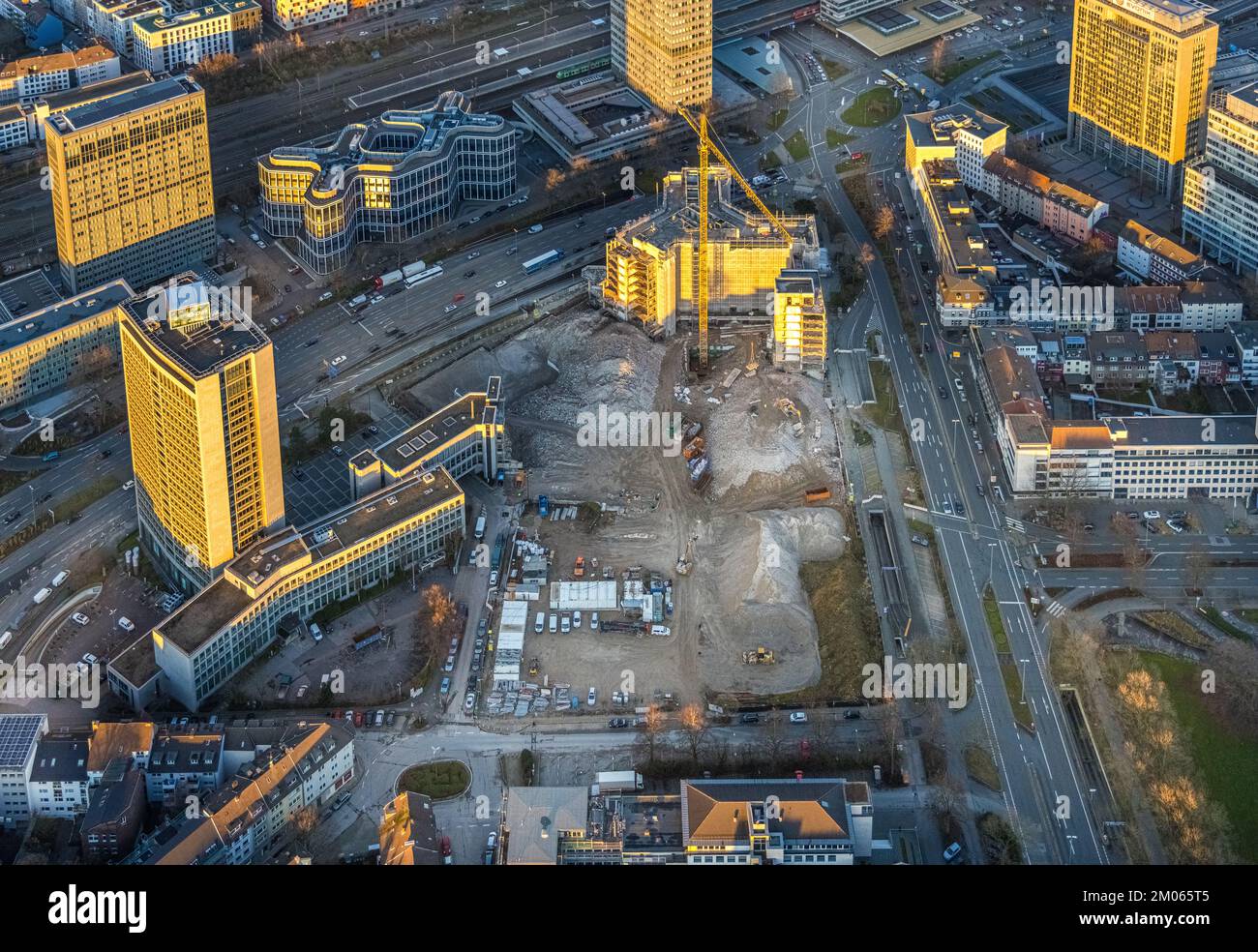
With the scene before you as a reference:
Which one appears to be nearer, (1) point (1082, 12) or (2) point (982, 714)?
(2) point (982, 714)

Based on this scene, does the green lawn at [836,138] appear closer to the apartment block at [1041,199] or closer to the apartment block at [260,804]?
the apartment block at [1041,199]

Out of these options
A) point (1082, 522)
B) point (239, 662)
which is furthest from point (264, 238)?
point (1082, 522)

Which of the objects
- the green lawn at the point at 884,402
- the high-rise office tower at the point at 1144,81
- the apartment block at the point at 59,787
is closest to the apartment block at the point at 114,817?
the apartment block at the point at 59,787

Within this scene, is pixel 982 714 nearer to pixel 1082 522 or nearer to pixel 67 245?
pixel 1082 522

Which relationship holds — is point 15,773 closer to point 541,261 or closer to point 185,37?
point 541,261

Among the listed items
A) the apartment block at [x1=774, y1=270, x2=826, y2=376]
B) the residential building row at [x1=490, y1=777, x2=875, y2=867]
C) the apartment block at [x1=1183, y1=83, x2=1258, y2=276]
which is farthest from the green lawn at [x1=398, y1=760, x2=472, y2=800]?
the apartment block at [x1=1183, y1=83, x2=1258, y2=276]

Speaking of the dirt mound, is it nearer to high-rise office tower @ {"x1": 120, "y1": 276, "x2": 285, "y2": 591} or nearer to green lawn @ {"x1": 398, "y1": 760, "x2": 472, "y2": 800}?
green lawn @ {"x1": 398, "y1": 760, "x2": 472, "y2": 800}
